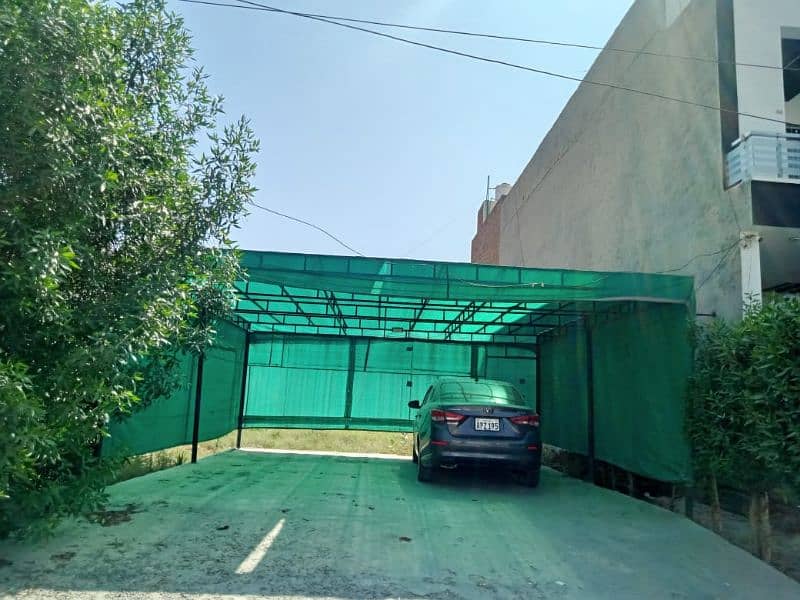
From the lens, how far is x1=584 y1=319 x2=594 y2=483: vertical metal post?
8.51 meters

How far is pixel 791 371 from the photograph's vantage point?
12.7 ft

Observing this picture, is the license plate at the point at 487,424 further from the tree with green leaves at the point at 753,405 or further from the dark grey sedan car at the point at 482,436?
the tree with green leaves at the point at 753,405

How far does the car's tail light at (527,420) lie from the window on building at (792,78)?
5191 mm

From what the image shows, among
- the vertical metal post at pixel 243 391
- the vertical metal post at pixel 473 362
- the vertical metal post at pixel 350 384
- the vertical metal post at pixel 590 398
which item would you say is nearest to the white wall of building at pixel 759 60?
the vertical metal post at pixel 590 398

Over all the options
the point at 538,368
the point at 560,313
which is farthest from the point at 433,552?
the point at 538,368

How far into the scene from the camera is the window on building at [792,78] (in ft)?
25.0

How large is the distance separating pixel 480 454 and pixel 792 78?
751 centimetres

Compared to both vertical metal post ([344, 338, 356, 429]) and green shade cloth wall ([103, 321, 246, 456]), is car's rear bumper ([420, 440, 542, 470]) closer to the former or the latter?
green shade cloth wall ([103, 321, 246, 456])

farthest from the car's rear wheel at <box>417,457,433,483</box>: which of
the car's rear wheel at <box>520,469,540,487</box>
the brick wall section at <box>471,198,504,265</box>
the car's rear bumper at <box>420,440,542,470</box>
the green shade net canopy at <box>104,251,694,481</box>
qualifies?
the brick wall section at <box>471,198,504,265</box>

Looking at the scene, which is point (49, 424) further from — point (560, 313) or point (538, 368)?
point (538, 368)

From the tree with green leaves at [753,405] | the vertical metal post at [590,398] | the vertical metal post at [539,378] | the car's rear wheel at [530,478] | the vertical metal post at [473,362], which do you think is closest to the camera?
the tree with green leaves at [753,405]

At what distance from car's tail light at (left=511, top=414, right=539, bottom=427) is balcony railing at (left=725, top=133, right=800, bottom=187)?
3.75 meters

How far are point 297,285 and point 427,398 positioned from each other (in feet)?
11.0

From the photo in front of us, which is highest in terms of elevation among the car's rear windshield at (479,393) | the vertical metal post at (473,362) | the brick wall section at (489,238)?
the brick wall section at (489,238)
